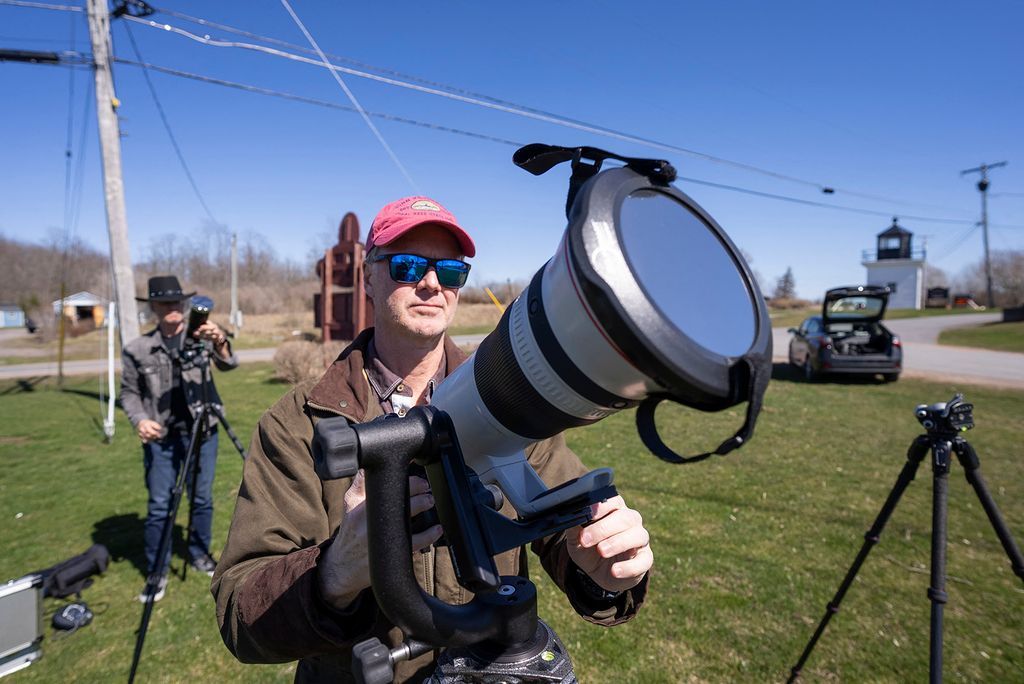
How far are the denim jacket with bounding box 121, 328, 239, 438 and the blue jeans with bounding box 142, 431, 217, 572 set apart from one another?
19 cm

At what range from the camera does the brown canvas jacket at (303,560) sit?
1.26 meters

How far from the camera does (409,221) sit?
6.09 ft

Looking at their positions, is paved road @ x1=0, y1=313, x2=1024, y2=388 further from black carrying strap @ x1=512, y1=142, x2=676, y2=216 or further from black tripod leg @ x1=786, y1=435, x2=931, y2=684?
black carrying strap @ x1=512, y1=142, x2=676, y2=216

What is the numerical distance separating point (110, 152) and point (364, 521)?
12182 mm

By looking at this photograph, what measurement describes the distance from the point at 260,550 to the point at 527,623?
85 cm

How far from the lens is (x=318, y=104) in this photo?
11258mm

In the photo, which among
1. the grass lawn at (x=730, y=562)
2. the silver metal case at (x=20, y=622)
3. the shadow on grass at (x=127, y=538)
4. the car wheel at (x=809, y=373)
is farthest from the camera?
the car wheel at (x=809, y=373)

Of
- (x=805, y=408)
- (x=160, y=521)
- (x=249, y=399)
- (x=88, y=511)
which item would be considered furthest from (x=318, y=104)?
(x=805, y=408)

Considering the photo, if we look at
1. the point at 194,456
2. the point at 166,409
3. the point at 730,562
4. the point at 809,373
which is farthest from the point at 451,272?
the point at 809,373

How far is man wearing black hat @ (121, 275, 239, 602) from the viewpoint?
4582 mm

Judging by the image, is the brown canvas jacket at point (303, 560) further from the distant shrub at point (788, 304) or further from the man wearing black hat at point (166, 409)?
the distant shrub at point (788, 304)

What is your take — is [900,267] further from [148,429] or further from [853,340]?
[148,429]

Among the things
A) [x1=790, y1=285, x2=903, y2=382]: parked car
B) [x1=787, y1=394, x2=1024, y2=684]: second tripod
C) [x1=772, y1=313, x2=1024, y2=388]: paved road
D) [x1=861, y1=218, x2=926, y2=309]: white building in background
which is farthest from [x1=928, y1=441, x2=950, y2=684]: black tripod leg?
[x1=861, y1=218, x2=926, y2=309]: white building in background

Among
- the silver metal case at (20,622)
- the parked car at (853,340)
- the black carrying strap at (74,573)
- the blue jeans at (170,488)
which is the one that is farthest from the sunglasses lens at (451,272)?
the parked car at (853,340)
